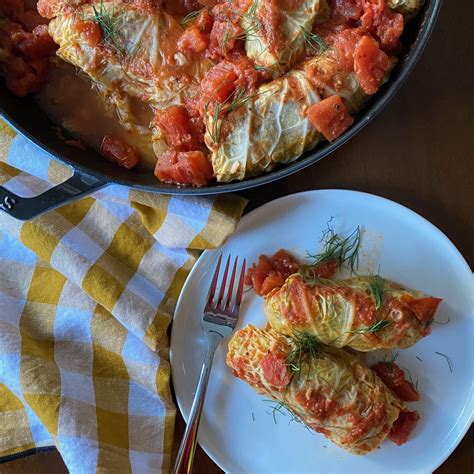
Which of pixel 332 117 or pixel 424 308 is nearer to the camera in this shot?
pixel 332 117

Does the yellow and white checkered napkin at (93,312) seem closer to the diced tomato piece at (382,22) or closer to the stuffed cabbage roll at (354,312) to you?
the stuffed cabbage roll at (354,312)

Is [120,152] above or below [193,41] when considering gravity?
below

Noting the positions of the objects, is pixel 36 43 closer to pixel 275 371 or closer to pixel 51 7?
pixel 51 7

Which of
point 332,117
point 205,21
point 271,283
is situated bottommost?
point 271,283

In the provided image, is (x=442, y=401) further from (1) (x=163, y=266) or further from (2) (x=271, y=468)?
(1) (x=163, y=266)

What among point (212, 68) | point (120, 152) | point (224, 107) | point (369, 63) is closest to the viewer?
point (369, 63)

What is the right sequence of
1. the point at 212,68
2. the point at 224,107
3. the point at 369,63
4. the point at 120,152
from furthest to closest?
the point at 120,152 → the point at 212,68 → the point at 224,107 → the point at 369,63

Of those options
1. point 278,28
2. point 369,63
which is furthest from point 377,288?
point 278,28

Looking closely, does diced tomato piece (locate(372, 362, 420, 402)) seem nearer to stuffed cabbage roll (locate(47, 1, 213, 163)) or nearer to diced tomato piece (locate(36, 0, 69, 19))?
stuffed cabbage roll (locate(47, 1, 213, 163))

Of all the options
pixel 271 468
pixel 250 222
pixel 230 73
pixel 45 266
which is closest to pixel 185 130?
pixel 230 73
